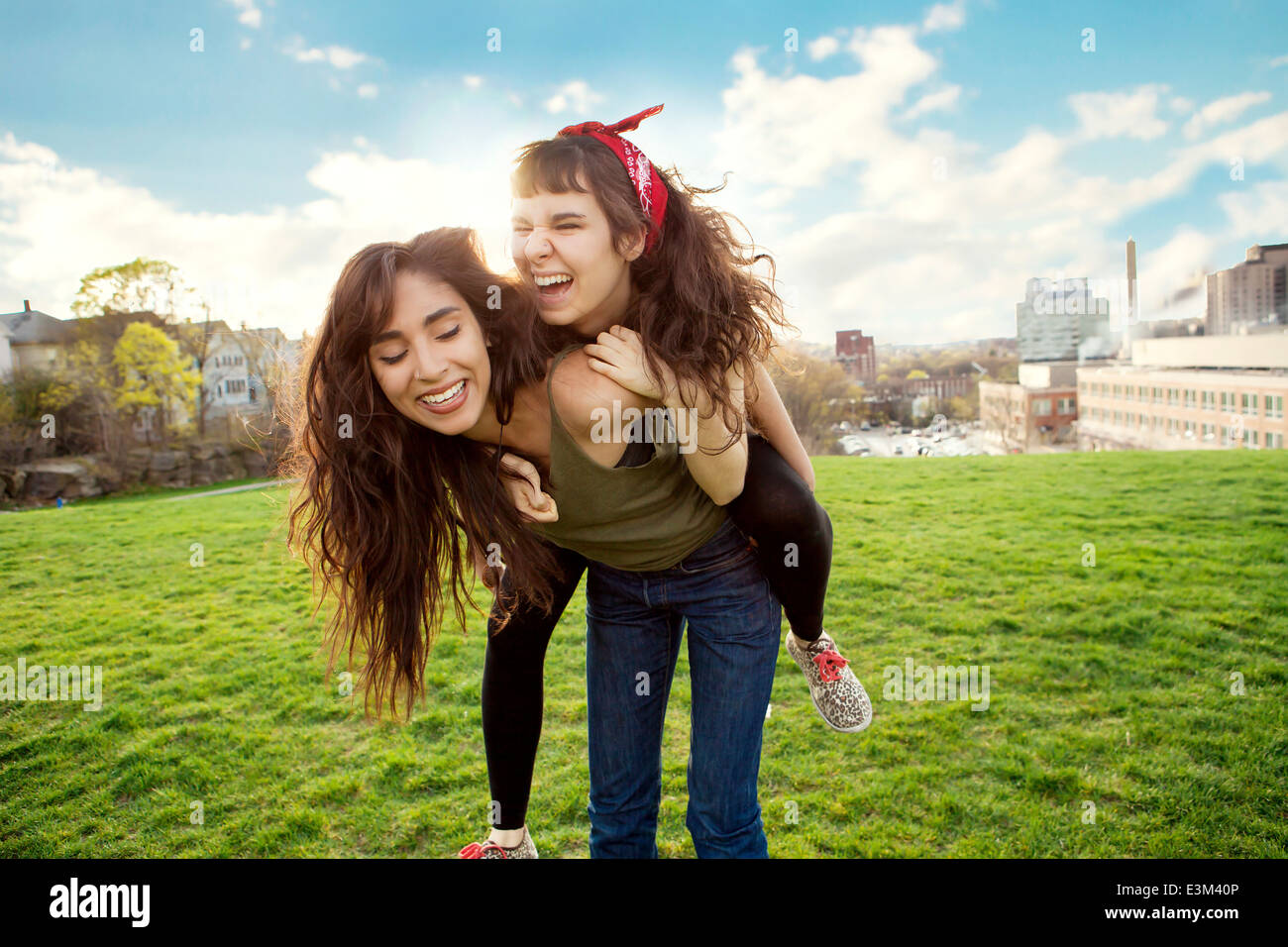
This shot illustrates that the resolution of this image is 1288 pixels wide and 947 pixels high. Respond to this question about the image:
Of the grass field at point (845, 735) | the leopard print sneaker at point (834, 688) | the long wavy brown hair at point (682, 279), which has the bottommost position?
the grass field at point (845, 735)

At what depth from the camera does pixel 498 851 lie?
2.62 metres

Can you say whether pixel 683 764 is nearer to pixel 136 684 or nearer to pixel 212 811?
pixel 212 811

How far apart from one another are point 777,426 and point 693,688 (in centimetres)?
93

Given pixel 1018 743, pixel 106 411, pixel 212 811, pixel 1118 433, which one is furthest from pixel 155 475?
pixel 1118 433

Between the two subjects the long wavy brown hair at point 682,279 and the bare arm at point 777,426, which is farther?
the bare arm at point 777,426

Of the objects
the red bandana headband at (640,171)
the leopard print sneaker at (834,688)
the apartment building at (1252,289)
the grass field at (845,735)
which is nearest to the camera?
the red bandana headband at (640,171)

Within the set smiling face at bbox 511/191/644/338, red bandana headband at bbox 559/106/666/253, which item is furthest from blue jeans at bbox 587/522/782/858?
red bandana headband at bbox 559/106/666/253

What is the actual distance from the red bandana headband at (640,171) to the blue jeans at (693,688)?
102 centimetres

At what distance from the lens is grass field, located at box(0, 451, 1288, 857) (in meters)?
3.15

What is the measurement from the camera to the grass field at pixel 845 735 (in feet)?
10.3

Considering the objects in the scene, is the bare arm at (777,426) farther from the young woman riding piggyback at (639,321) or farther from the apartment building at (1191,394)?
the apartment building at (1191,394)

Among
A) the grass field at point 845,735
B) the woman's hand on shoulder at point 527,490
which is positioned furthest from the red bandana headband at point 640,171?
the grass field at point 845,735

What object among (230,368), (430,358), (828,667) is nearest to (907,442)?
(230,368)

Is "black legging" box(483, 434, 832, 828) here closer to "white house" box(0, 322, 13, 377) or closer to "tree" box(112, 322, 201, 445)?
"tree" box(112, 322, 201, 445)
